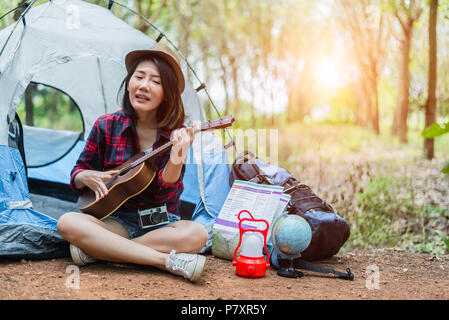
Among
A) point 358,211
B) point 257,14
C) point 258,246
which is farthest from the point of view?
point 257,14

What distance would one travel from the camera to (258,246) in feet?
7.67

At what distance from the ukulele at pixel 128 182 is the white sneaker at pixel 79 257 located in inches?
8.0

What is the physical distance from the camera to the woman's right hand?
233 centimetres

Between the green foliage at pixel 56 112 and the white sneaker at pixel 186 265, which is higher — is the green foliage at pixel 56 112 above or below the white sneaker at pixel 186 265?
above

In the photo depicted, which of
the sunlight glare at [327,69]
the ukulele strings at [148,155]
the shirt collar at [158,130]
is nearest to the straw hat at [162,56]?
the shirt collar at [158,130]

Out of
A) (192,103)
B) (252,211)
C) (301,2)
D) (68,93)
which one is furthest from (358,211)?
(301,2)

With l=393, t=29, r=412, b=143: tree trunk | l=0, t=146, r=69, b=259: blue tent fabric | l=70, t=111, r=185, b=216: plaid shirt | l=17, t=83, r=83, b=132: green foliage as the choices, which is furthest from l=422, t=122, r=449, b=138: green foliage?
l=17, t=83, r=83, b=132: green foliage

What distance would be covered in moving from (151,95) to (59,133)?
2.23m

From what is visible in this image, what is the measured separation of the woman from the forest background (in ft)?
2.84

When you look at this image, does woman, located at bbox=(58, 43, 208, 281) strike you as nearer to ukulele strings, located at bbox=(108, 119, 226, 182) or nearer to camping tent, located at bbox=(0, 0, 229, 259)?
ukulele strings, located at bbox=(108, 119, 226, 182)

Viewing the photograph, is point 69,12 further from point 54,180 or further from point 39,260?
point 39,260

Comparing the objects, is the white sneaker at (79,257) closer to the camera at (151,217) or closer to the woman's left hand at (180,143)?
the camera at (151,217)

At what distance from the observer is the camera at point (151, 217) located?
8.33 ft

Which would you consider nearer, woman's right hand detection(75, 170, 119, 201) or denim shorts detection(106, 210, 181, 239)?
woman's right hand detection(75, 170, 119, 201)
